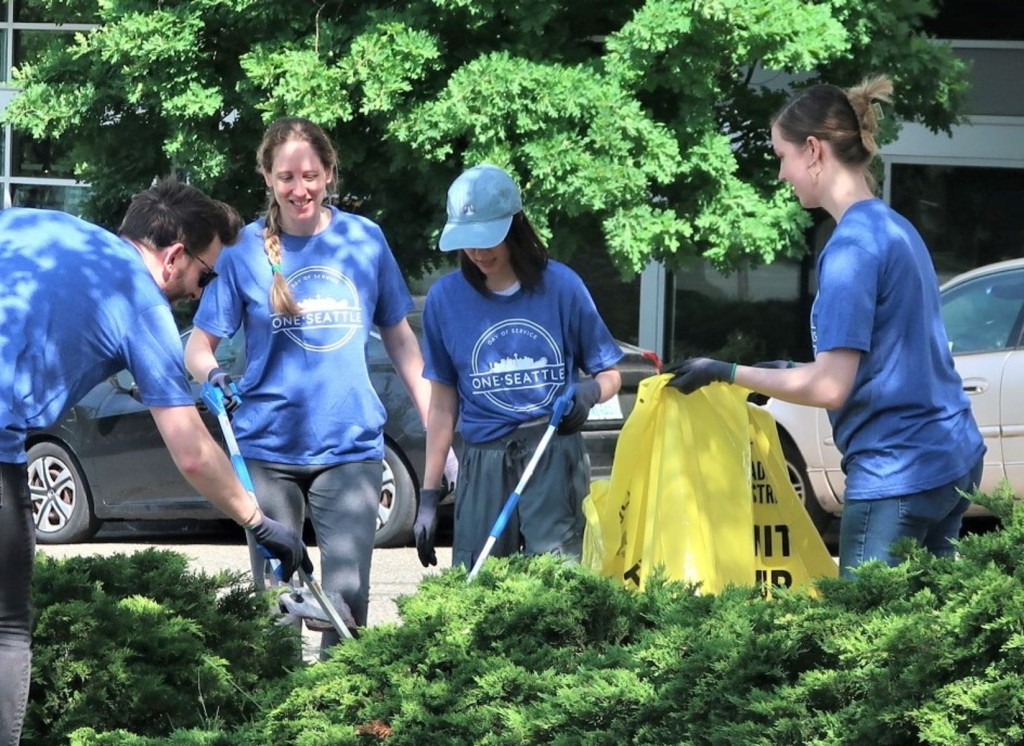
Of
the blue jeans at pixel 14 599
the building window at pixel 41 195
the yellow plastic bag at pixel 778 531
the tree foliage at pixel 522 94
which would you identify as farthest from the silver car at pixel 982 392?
the building window at pixel 41 195

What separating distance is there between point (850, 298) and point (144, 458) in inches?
285

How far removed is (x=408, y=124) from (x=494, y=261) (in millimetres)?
5176

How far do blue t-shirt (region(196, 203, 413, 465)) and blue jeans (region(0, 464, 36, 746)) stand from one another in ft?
4.17

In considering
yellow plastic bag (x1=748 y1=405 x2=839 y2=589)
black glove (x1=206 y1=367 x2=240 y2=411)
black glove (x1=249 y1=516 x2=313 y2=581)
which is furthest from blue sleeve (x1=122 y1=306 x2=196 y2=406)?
yellow plastic bag (x1=748 y1=405 x2=839 y2=589)

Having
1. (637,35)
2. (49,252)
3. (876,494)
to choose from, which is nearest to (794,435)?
(637,35)

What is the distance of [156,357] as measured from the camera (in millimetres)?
3971

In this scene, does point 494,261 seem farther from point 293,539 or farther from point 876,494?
point 876,494

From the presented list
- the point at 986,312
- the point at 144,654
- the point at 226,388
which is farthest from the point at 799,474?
the point at 144,654

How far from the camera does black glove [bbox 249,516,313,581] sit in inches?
174

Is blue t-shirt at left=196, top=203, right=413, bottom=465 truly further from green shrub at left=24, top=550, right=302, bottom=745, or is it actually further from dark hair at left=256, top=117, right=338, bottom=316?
green shrub at left=24, top=550, right=302, bottom=745

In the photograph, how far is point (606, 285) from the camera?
49.2 ft

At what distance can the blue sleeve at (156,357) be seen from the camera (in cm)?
396

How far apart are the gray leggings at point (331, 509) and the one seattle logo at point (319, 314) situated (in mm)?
380

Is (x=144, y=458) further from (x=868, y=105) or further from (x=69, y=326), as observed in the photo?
(x=868, y=105)
